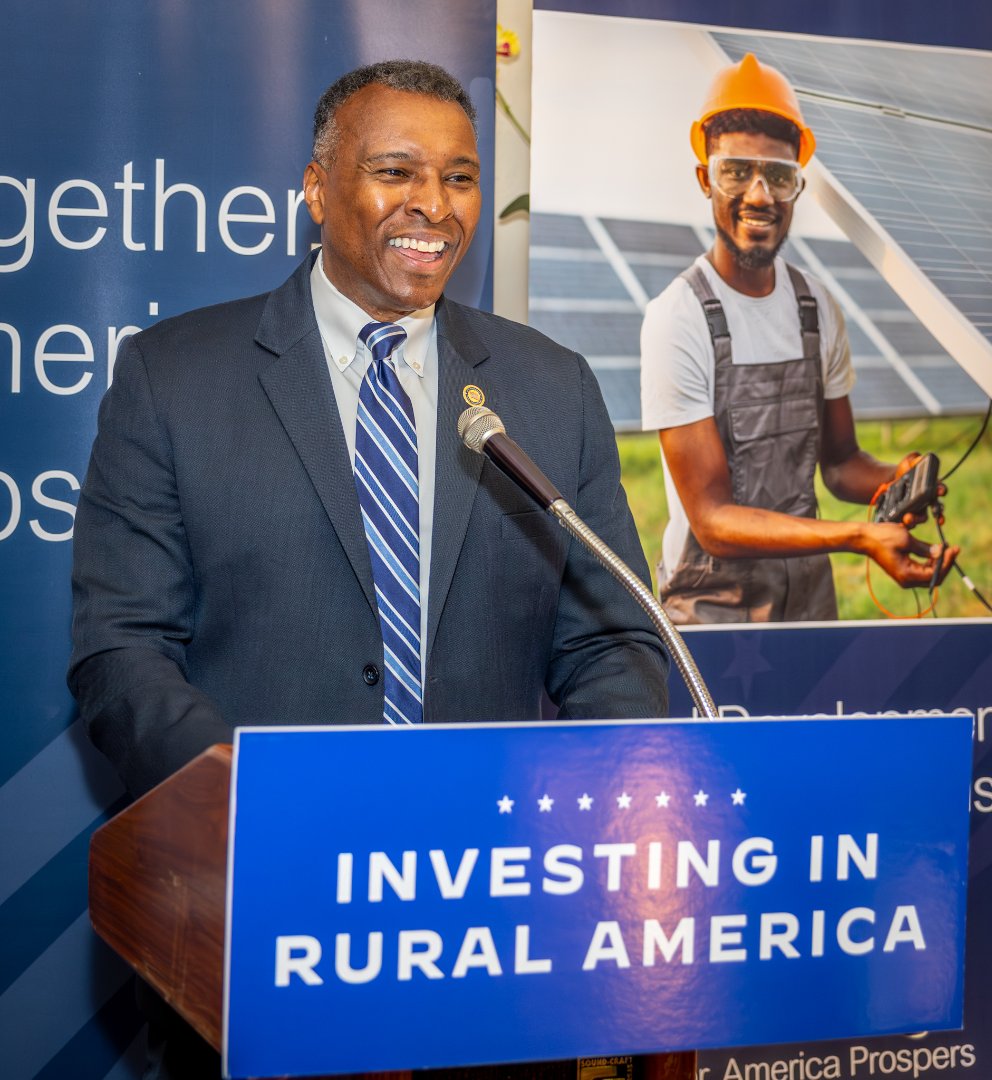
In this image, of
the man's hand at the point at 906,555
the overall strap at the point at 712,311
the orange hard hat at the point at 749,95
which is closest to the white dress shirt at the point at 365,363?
the overall strap at the point at 712,311

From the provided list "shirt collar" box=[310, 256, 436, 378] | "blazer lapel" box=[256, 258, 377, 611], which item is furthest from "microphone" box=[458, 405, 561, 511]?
"shirt collar" box=[310, 256, 436, 378]

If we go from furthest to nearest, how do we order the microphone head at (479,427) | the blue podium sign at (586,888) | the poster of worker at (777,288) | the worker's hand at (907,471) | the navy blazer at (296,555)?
the worker's hand at (907,471)
the poster of worker at (777,288)
the navy blazer at (296,555)
the microphone head at (479,427)
the blue podium sign at (586,888)

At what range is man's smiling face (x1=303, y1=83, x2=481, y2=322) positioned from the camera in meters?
1.82

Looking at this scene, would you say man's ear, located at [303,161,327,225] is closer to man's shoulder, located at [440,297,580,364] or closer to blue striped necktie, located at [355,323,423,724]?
man's shoulder, located at [440,297,580,364]

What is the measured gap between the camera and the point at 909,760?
1093 millimetres

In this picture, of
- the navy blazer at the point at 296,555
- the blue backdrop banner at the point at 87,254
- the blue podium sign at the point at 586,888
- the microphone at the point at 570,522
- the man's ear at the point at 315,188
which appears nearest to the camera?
the blue podium sign at the point at 586,888

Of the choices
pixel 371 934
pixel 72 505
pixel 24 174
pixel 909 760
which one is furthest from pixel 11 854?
pixel 909 760

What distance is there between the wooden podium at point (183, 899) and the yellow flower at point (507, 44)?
1.97m

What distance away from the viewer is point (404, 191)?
1.82 m

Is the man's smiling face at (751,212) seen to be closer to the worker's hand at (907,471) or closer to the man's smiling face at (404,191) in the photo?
the worker's hand at (907,471)

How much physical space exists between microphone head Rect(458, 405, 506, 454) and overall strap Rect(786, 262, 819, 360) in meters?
1.47

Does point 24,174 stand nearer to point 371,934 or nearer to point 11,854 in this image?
point 11,854

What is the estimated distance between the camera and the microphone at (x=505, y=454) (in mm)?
1358

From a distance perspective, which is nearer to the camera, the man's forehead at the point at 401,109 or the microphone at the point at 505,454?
the microphone at the point at 505,454
